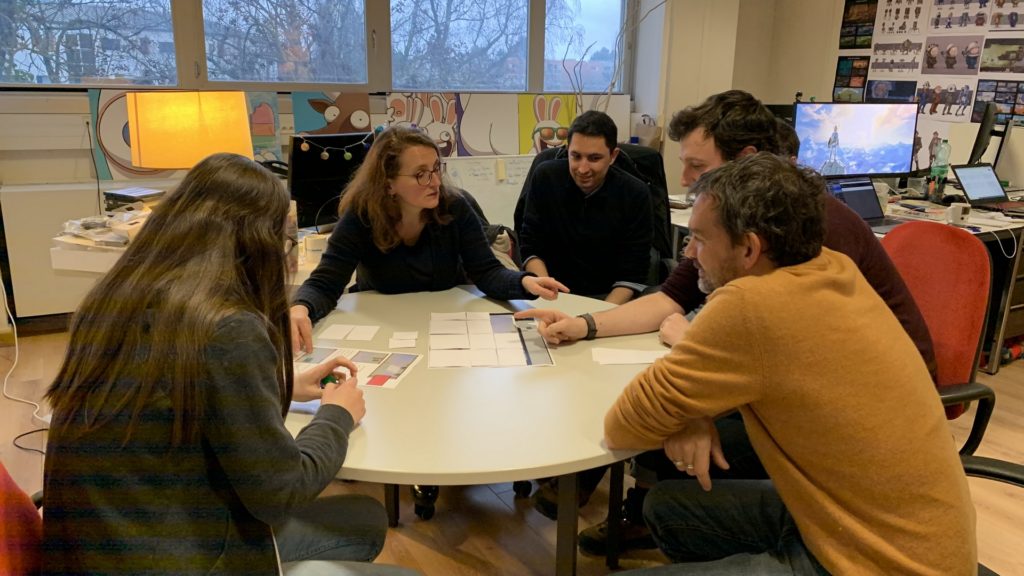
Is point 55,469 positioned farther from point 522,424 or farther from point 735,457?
point 735,457

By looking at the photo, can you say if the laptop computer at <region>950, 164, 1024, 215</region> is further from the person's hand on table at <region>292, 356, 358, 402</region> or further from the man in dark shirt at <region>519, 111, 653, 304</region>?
the person's hand on table at <region>292, 356, 358, 402</region>

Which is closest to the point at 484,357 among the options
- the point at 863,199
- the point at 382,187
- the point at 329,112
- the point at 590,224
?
the point at 382,187

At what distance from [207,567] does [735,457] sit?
1.15 m

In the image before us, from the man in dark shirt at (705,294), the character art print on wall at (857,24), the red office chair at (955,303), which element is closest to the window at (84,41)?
the man in dark shirt at (705,294)

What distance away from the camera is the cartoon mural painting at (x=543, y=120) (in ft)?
15.1

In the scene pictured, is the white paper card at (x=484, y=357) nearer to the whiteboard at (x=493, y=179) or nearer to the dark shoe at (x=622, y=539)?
the dark shoe at (x=622, y=539)

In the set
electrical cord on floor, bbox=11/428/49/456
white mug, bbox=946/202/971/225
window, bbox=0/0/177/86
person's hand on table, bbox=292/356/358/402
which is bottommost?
electrical cord on floor, bbox=11/428/49/456

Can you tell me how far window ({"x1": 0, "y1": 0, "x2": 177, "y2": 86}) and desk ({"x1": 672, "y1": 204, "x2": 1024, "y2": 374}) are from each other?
9.48ft

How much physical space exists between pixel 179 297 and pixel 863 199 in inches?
126

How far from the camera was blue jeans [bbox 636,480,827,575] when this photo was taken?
1341mm

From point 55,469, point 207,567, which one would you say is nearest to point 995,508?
point 207,567

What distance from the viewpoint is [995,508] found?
7.77 ft

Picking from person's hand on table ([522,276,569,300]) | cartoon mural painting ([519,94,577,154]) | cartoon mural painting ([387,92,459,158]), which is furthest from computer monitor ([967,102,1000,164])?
person's hand on table ([522,276,569,300])

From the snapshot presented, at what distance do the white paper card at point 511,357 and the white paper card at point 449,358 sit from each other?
7 cm
